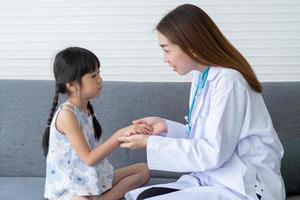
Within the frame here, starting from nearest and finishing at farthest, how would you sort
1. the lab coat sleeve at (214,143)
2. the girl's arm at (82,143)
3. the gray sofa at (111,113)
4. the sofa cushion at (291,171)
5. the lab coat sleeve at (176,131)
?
the lab coat sleeve at (214,143), the girl's arm at (82,143), the lab coat sleeve at (176,131), the sofa cushion at (291,171), the gray sofa at (111,113)

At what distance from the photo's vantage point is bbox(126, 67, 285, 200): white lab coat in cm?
155

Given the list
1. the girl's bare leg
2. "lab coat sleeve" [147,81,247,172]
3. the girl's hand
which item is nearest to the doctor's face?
"lab coat sleeve" [147,81,247,172]

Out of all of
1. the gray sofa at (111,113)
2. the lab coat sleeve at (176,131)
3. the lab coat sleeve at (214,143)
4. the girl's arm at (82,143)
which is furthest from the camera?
the gray sofa at (111,113)

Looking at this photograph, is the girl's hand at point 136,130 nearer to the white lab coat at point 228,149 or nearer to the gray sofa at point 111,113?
the white lab coat at point 228,149

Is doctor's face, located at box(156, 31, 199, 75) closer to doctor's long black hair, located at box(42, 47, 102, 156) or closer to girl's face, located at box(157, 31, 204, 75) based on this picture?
girl's face, located at box(157, 31, 204, 75)

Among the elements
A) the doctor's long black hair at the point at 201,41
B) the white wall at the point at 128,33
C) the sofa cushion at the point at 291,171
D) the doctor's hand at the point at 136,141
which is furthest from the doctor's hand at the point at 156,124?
the white wall at the point at 128,33

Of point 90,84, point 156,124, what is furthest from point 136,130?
point 90,84

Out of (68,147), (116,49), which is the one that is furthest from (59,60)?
(116,49)

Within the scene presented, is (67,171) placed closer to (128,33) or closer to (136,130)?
(136,130)

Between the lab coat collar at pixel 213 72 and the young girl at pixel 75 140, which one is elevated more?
the lab coat collar at pixel 213 72

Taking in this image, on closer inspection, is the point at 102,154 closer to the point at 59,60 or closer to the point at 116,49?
the point at 59,60

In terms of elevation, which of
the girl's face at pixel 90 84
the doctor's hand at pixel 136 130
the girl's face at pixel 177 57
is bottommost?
the doctor's hand at pixel 136 130

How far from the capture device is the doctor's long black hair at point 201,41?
1.62 meters

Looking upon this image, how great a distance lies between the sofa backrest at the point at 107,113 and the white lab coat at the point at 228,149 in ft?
2.30
